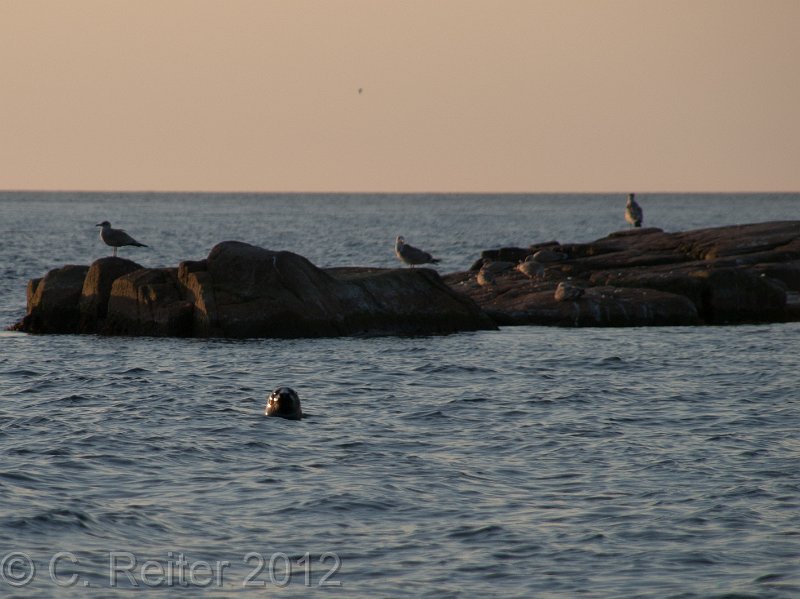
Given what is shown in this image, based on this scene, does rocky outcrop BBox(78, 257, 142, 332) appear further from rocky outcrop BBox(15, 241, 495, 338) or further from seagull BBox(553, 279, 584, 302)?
seagull BBox(553, 279, 584, 302)

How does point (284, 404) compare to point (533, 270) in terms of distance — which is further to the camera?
point (533, 270)

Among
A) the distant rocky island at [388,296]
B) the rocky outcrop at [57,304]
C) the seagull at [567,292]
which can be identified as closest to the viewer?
the distant rocky island at [388,296]

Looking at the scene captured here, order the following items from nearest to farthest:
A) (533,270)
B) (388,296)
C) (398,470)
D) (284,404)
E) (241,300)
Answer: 1. (398,470)
2. (284,404)
3. (241,300)
4. (388,296)
5. (533,270)

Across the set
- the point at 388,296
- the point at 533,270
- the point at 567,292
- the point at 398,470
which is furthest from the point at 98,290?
the point at 398,470

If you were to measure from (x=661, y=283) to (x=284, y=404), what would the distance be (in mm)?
14314

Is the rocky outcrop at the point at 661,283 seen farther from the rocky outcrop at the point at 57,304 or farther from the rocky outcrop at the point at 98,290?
the rocky outcrop at the point at 57,304

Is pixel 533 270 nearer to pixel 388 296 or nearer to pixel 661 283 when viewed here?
pixel 661 283

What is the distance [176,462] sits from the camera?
14.4 meters

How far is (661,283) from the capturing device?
29.1 m

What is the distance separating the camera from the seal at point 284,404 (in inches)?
672

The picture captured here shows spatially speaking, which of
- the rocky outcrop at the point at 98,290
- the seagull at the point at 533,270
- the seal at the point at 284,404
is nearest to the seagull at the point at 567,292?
the seagull at the point at 533,270

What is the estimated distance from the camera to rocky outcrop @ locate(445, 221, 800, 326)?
92.3 feet

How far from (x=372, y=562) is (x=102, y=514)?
290cm

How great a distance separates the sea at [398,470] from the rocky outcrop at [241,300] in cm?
56
